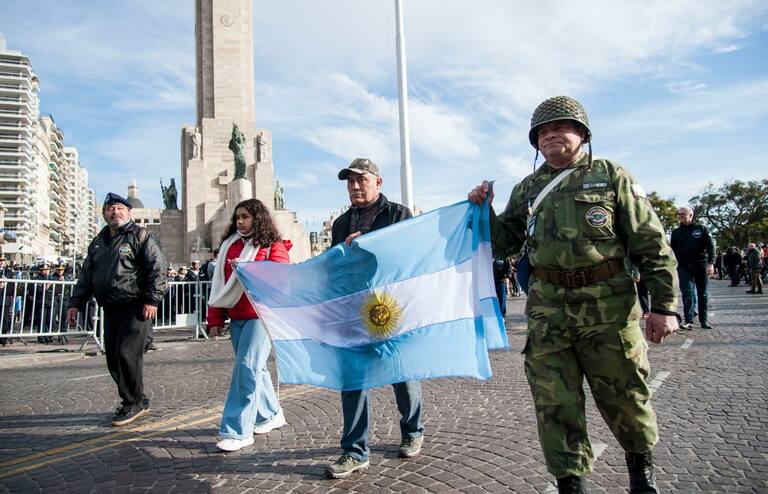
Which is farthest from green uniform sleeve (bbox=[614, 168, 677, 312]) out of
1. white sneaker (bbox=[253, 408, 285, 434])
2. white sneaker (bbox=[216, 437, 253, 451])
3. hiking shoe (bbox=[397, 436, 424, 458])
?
white sneaker (bbox=[253, 408, 285, 434])

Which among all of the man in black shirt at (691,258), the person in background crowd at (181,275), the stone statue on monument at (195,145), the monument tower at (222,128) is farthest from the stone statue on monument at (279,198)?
the man in black shirt at (691,258)

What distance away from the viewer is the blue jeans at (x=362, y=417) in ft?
11.6

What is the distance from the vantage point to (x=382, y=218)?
13.0 feet

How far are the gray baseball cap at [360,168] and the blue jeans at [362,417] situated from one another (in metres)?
1.45

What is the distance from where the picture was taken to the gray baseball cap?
383cm

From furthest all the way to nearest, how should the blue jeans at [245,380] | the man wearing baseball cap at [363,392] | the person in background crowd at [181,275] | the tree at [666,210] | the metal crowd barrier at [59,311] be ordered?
1. the tree at [666,210]
2. the person in background crowd at [181,275]
3. the metal crowd barrier at [59,311]
4. the blue jeans at [245,380]
5. the man wearing baseball cap at [363,392]

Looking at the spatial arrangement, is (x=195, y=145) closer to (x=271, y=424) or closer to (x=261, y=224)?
(x=261, y=224)

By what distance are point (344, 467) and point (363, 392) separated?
46cm

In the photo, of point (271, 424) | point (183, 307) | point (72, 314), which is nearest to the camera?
point (271, 424)

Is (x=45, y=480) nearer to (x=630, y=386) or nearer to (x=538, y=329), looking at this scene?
(x=538, y=329)

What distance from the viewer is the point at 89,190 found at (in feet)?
632

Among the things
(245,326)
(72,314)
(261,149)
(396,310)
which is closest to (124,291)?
(72,314)

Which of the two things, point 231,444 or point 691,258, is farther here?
point 691,258

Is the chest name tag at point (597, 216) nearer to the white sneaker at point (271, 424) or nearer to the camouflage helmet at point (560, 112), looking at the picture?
the camouflage helmet at point (560, 112)
